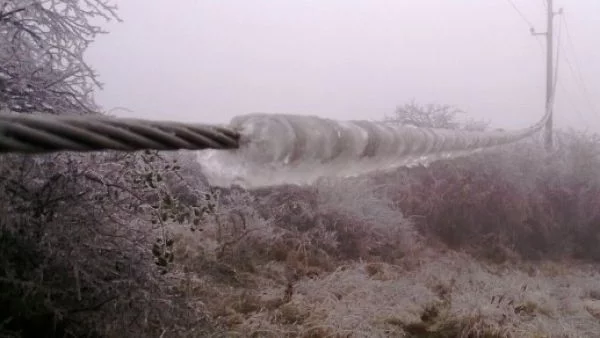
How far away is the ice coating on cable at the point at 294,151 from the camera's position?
92cm

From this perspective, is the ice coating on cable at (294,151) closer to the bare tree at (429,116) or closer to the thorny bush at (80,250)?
the thorny bush at (80,250)

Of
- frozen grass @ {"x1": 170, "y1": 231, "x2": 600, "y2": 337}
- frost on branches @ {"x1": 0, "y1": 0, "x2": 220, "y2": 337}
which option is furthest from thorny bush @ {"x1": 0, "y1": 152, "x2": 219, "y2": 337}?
frozen grass @ {"x1": 170, "y1": 231, "x2": 600, "y2": 337}

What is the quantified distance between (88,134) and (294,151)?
0.47 metres

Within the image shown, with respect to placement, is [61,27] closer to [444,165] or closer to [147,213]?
[147,213]

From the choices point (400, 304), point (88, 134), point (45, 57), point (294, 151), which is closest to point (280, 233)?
point (400, 304)

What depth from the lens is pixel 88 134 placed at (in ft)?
1.84

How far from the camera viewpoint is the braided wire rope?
0.53 meters

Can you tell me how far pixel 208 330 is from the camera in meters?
3.89

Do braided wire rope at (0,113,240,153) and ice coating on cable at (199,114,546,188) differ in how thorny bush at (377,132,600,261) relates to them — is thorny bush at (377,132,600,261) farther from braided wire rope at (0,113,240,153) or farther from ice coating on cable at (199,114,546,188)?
braided wire rope at (0,113,240,153)

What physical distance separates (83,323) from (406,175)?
296 inches

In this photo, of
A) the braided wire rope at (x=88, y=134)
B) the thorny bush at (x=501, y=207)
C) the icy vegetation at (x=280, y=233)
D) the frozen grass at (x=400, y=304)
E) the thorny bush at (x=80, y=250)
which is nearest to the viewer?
the braided wire rope at (x=88, y=134)

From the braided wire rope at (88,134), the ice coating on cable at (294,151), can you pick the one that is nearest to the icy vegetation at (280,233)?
the ice coating on cable at (294,151)

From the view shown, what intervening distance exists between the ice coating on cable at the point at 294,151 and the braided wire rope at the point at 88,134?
217 mm

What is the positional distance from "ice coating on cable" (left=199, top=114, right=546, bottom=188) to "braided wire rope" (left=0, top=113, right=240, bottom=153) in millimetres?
217
